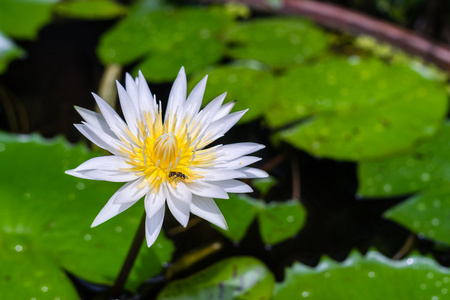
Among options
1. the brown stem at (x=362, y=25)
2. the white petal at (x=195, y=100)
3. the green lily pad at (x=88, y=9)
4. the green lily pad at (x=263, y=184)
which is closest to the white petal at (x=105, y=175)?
the white petal at (x=195, y=100)

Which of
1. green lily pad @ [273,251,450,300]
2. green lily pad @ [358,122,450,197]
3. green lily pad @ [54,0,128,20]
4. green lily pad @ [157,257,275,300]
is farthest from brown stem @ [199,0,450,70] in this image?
green lily pad @ [157,257,275,300]

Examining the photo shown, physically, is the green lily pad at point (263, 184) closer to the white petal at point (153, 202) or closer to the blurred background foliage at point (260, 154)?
the blurred background foliage at point (260, 154)

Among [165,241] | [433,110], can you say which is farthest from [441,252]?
[165,241]

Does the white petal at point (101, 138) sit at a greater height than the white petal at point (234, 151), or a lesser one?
greater

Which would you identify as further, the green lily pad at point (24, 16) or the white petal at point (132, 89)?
the green lily pad at point (24, 16)

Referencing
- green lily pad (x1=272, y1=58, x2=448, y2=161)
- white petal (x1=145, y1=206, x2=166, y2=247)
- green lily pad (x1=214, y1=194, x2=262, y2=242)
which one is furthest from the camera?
green lily pad (x1=272, y1=58, x2=448, y2=161)

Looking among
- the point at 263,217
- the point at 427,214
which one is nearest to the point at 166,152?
the point at 263,217

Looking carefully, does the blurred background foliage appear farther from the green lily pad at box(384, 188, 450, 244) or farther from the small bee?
the small bee
